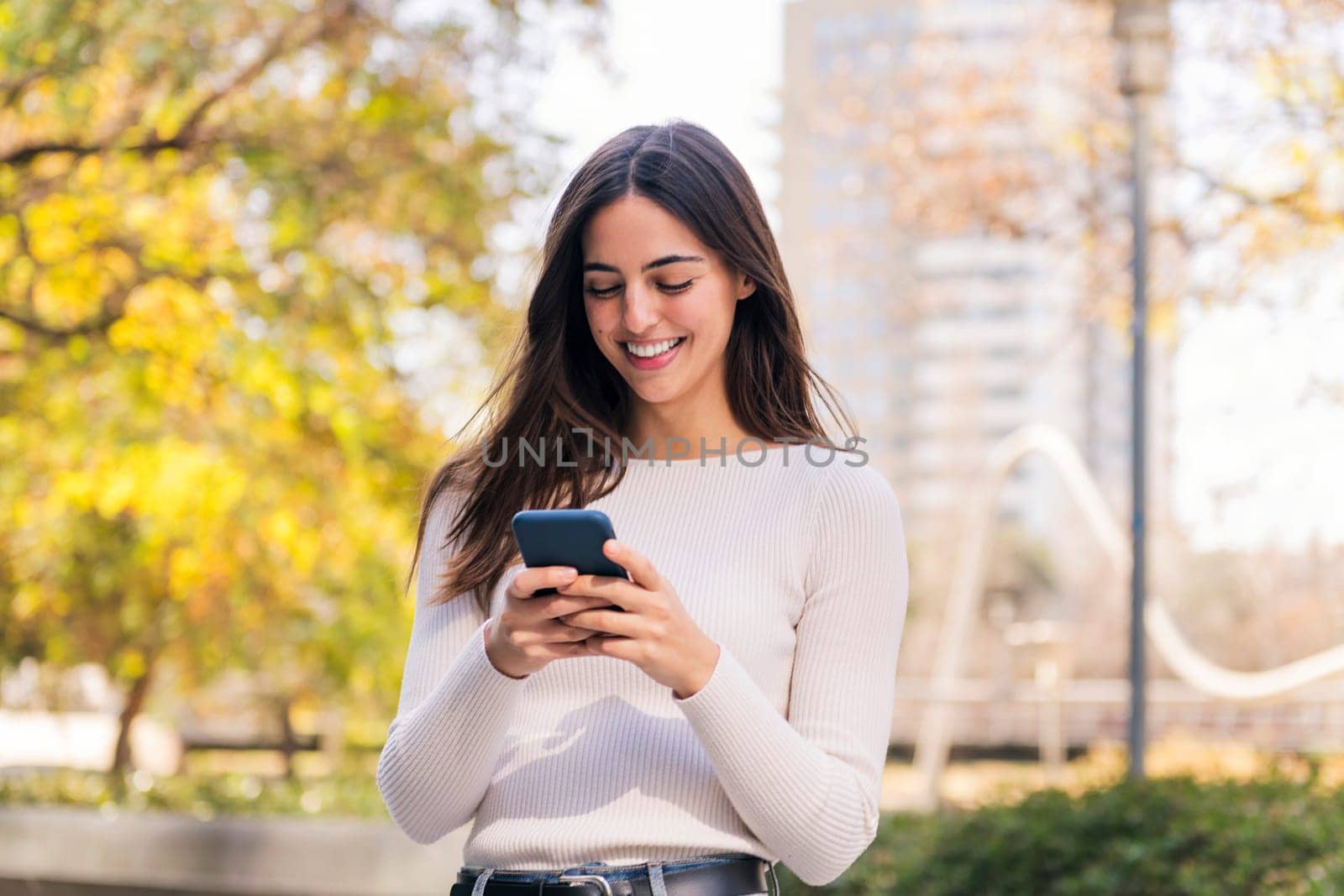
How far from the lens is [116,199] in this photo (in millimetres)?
6668

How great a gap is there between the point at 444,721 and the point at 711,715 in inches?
13.9

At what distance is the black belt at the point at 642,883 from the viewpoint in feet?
5.78

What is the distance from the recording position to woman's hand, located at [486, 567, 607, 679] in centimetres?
161

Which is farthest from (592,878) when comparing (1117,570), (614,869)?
(1117,570)

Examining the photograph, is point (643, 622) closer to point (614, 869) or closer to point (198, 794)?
Result: point (614, 869)

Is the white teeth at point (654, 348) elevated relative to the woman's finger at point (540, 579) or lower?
elevated

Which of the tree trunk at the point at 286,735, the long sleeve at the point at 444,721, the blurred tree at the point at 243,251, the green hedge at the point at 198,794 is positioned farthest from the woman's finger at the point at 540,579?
the tree trunk at the point at 286,735

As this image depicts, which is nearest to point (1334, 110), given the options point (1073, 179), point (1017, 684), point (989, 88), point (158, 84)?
point (1073, 179)

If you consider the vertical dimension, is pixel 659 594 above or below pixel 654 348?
below

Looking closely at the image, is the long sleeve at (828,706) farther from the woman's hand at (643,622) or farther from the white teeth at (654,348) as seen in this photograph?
the white teeth at (654,348)

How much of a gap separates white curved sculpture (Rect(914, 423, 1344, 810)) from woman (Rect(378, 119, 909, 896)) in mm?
5931

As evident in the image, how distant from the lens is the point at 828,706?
1.88 metres

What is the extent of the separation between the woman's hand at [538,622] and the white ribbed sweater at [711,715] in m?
0.07

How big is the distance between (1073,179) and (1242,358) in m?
1.80
